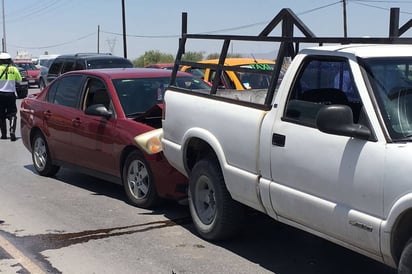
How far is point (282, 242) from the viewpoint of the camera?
566cm

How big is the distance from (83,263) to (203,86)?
10.7 ft

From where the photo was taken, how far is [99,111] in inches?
278

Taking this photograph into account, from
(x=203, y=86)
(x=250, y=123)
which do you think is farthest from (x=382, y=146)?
(x=203, y=86)

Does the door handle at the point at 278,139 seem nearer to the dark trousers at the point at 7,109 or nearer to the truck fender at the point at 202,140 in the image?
the truck fender at the point at 202,140

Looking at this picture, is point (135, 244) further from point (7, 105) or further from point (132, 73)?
point (7, 105)

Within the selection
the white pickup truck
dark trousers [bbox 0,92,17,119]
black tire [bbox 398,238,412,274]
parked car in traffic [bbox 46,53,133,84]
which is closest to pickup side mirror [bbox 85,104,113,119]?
the white pickup truck

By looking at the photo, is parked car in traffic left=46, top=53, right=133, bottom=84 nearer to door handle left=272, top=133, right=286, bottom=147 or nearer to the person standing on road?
the person standing on road

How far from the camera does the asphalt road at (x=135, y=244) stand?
16.4ft

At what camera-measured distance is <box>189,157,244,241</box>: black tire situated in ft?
17.6

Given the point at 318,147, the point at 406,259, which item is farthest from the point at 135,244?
the point at 406,259

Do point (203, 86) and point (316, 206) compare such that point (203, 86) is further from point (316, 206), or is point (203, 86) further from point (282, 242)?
point (316, 206)

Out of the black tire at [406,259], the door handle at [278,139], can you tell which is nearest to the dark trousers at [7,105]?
the door handle at [278,139]

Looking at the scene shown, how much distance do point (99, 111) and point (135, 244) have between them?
6.74ft

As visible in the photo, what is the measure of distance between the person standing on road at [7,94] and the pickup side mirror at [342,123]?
10.5 metres
